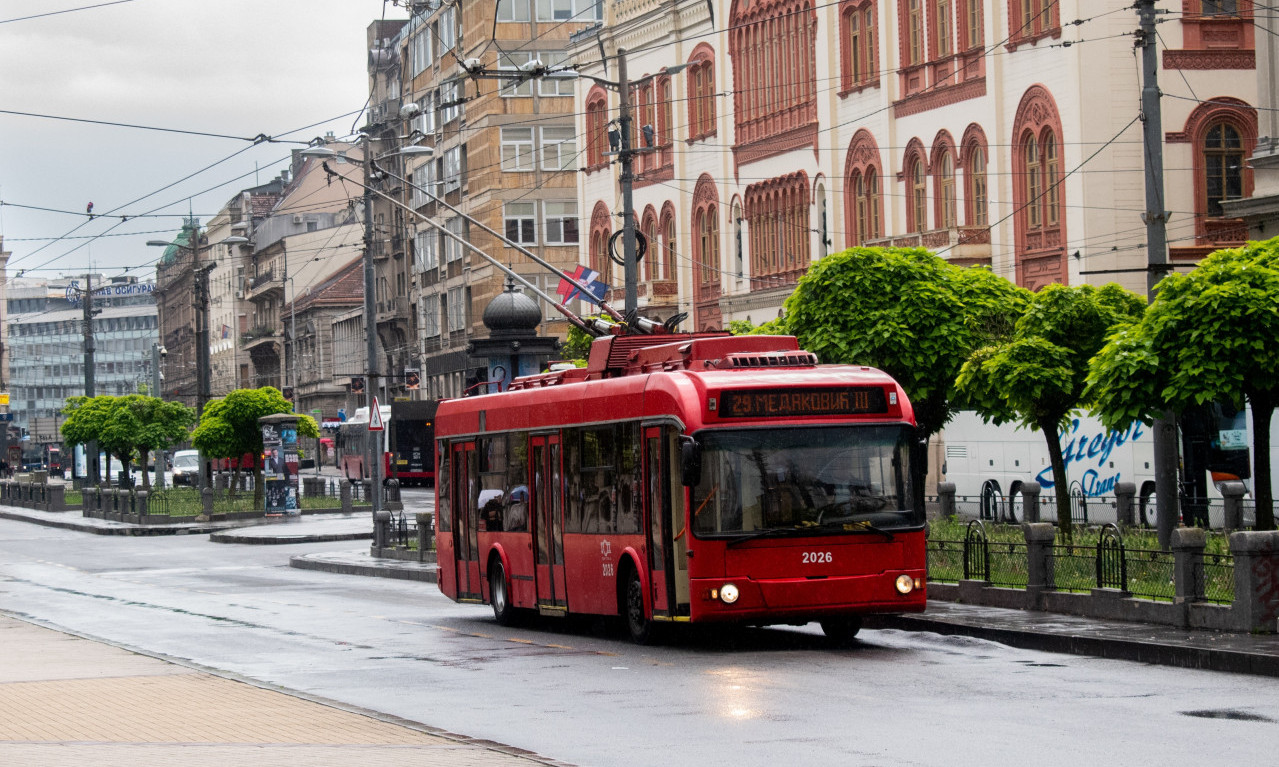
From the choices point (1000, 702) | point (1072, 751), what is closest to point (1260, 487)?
point (1000, 702)

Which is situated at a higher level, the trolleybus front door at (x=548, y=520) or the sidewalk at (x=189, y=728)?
the trolleybus front door at (x=548, y=520)

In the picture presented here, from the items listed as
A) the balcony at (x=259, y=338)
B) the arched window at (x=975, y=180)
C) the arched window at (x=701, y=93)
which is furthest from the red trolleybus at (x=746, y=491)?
the balcony at (x=259, y=338)

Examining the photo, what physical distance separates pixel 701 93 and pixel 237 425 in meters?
17.7

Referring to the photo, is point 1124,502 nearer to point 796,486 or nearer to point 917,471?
point 917,471

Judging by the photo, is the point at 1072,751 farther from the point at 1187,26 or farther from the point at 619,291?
the point at 619,291

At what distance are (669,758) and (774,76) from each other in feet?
153

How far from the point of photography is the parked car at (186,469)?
287 ft

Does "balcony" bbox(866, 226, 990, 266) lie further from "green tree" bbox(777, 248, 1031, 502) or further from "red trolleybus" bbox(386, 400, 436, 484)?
"red trolleybus" bbox(386, 400, 436, 484)

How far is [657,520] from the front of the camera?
1847 centimetres

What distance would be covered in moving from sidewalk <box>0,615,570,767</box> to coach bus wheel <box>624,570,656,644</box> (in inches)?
164

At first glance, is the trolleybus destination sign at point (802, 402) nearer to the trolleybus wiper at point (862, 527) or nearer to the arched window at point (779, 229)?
the trolleybus wiper at point (862, 527)

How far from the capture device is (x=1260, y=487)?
23781 millimetres

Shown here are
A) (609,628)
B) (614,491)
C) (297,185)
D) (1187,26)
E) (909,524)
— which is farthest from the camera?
(297,185)

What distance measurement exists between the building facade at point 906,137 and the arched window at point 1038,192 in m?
0.05
